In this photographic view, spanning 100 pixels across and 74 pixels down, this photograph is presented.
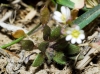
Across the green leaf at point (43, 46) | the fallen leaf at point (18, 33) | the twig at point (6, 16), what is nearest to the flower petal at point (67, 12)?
the green leaf at point (43, 46)

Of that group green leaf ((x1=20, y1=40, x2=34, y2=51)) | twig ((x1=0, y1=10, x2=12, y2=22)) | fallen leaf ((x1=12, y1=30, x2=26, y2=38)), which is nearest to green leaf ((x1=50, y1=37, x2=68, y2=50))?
green leaf ((x1=20, y1=40, x2=34, y2=51))

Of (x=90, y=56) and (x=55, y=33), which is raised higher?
(x=55, y=33)

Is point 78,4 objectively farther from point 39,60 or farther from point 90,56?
point 39,60

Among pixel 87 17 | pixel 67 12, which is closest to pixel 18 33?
pixel 67 12

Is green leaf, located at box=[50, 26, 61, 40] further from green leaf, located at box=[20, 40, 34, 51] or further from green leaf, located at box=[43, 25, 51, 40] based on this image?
green leaf, located at box=[20, 40, 34, 51]

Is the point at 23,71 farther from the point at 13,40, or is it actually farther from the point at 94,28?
the point at 94,28

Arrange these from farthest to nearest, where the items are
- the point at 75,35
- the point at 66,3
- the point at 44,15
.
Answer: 1. the point at 66,3
2. the point at 44,15
3. the point at 75,35
